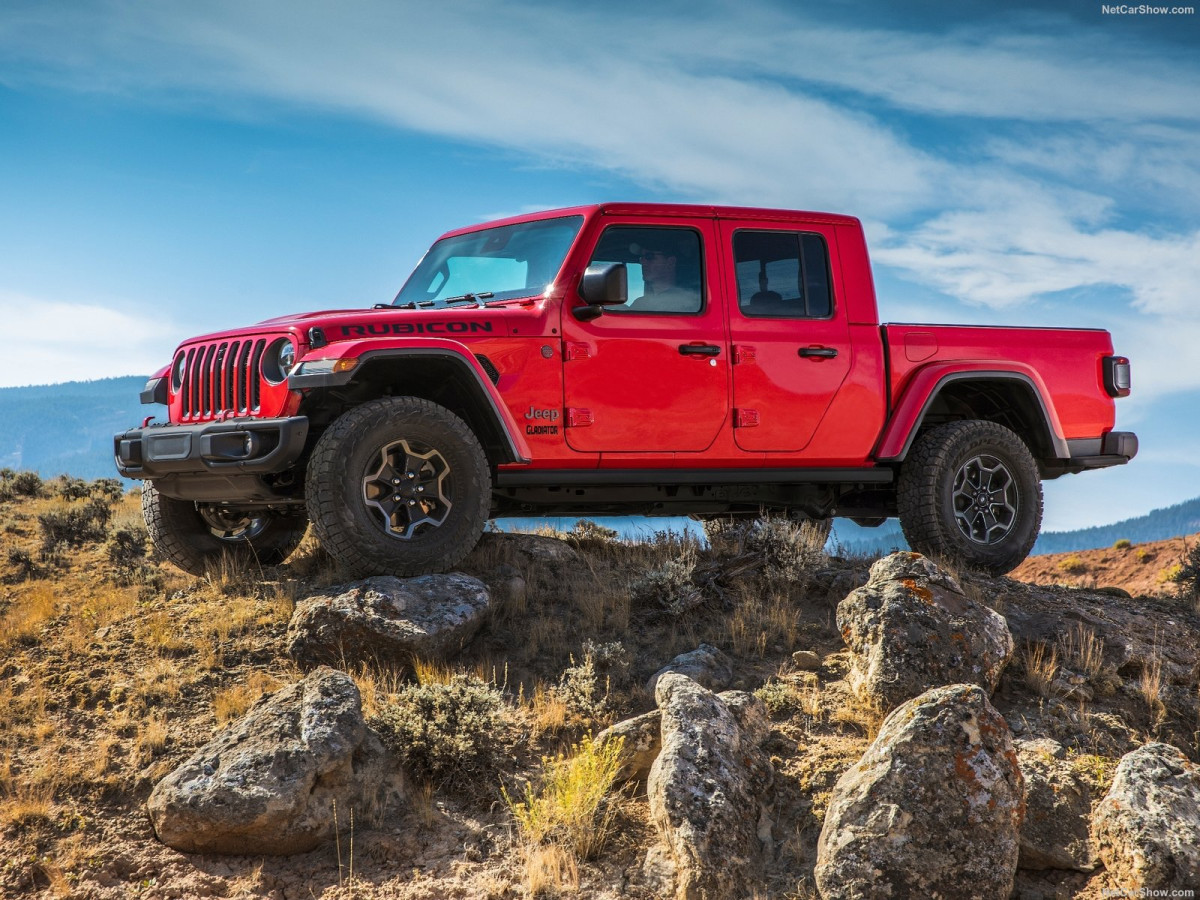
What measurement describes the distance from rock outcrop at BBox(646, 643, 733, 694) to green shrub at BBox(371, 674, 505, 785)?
0.97 metres

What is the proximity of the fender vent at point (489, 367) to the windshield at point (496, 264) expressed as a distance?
618 mm

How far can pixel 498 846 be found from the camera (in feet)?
16.2

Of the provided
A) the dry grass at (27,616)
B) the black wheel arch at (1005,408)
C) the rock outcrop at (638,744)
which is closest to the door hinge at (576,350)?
the rock outcrop at (638,744)

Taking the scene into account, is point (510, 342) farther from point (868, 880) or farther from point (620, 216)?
point (868, 880)

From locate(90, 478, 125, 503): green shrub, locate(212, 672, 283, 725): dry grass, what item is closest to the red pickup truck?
locate(212, 672, 283, 725): dry grass

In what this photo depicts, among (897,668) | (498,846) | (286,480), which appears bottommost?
(498,846)

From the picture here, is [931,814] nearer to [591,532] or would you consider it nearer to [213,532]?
[591,532]

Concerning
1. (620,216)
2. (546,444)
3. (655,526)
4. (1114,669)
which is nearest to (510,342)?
(546,444)

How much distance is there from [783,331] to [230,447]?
3.63 m

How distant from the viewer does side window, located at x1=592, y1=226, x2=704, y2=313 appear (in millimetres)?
7258

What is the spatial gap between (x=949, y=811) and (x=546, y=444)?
3.37m

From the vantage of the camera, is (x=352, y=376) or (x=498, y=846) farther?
(x=352, y=376)

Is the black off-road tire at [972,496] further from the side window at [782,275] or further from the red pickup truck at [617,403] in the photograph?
the side window at [782,275]

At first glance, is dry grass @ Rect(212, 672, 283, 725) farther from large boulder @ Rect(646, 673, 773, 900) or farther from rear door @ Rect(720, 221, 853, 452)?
rear door @ Rect(720, 221, 853, 452)
